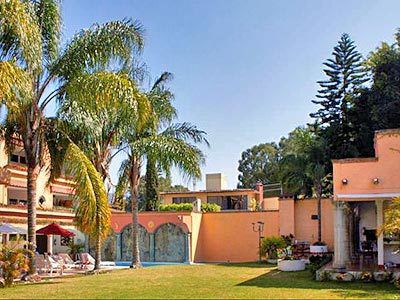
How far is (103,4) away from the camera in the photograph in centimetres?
2192

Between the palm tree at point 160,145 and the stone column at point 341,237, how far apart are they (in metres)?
7.51

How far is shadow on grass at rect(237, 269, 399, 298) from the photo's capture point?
14547mm

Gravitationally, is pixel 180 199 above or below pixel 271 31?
below

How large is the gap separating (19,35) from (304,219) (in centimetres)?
2104

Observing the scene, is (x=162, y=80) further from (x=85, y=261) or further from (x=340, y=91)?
(x=340, y=91)

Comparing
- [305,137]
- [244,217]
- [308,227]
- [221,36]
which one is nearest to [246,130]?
[305,137]

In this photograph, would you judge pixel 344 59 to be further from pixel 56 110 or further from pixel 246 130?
pixel 56 110

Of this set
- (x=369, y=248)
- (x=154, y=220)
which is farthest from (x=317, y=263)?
(x=154, y=220)

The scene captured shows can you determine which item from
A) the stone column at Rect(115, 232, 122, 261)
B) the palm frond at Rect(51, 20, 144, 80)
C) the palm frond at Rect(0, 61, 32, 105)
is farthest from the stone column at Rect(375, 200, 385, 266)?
the stone column at Rect(115, 232, 122, 261)

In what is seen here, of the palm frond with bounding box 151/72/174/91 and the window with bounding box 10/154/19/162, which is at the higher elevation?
the palm frond with bounding box 151/72/174/91

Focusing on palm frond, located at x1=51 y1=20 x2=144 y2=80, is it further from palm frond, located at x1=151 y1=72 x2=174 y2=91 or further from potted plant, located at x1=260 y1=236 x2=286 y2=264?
potted plant, located at x1=260 y1=236 x2=286 y2=264

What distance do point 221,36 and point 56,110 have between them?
10132 mm

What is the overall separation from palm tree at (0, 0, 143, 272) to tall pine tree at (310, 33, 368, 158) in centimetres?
2218

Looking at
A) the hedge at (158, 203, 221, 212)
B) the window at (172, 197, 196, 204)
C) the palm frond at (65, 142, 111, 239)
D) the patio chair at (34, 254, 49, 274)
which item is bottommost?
the patio chair at (34, 254, 49, 274)
